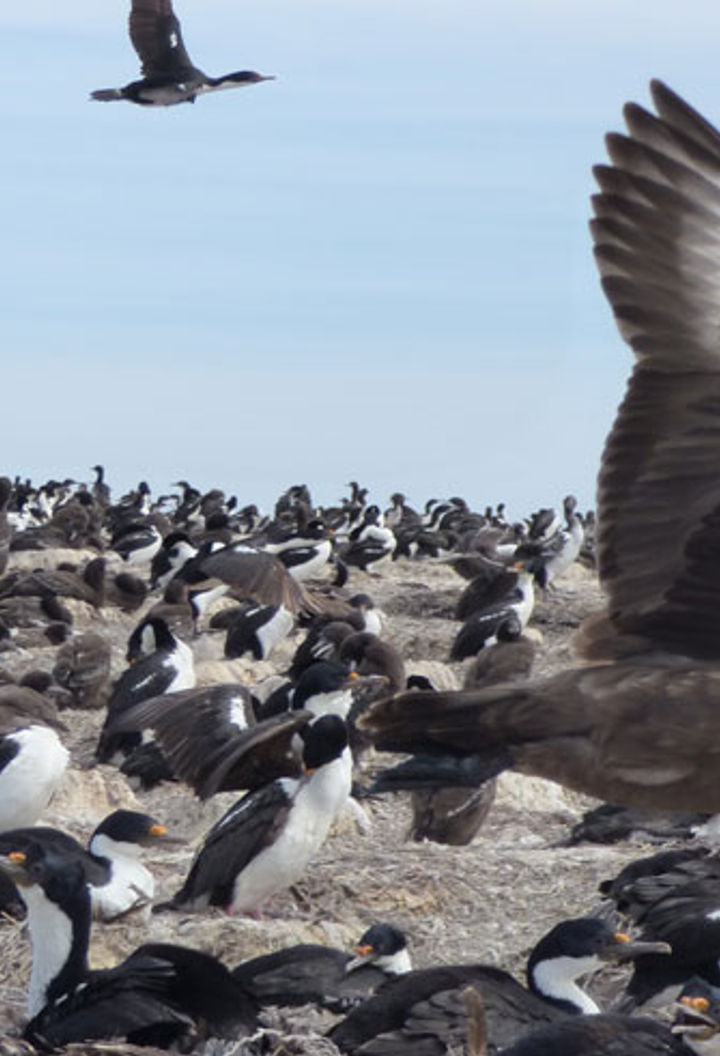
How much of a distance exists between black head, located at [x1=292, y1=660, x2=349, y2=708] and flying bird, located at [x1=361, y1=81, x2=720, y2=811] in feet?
18.0

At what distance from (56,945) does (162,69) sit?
15.2 meters

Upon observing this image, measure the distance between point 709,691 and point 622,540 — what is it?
512 millimetres

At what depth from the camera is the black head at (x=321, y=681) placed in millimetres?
13203

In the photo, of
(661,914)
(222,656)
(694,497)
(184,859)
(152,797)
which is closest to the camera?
(694,497)

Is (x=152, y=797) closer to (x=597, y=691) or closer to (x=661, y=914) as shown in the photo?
(x=661, y=914)

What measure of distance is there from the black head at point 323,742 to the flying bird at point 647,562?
3612mm

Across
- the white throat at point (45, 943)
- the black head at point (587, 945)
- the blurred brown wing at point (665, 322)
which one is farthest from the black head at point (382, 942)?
the blurred brown wing at point (665, 322)

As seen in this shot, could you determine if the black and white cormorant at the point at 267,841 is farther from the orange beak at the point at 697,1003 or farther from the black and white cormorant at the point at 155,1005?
the orange beak at the point at 697,1003

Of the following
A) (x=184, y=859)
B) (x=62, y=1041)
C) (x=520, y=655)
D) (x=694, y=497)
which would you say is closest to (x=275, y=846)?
(x=184, y=859)

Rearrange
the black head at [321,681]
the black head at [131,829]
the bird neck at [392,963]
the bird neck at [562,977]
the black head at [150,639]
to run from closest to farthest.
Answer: the bird neck at [562,977], the bird neck at [392,963], the black head at [131,829], the black head at [321,681], the black head at [150,639]

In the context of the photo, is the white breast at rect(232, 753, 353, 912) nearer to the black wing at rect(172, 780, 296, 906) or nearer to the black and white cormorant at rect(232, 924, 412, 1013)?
the black wing at rect(172, 780, 296, 906)

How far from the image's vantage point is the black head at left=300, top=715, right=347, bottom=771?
1130 cm

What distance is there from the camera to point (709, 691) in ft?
24.3

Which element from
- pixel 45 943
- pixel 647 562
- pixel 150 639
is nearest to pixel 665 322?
pixel 647 562
